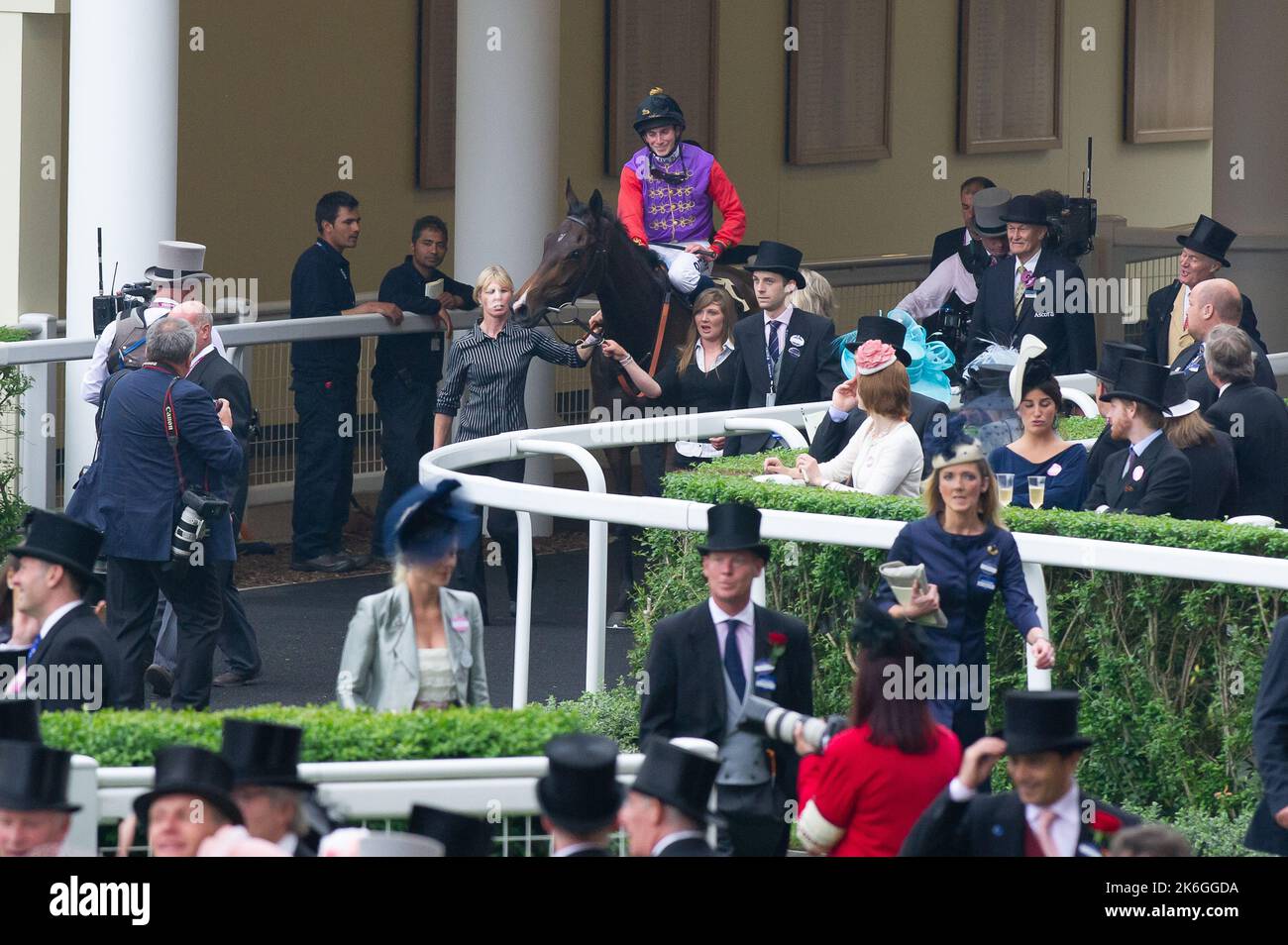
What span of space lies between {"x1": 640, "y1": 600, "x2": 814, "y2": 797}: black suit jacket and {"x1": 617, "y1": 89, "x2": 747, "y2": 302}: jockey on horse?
22.2 ft

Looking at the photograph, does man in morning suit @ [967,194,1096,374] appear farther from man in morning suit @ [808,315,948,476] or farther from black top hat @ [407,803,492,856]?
black top hat @ [407,803,492,856]

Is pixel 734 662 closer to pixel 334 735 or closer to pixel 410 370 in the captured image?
pixel 334 735

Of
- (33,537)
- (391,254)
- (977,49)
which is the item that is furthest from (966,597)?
(977,49)

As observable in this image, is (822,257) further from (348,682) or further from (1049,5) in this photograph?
(348,682)

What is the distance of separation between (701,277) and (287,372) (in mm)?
2394

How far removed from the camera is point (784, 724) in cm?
630

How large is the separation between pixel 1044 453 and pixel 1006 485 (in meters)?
0.36

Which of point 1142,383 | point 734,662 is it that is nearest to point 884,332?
point 1142,383

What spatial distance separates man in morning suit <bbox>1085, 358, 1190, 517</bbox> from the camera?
340 inches

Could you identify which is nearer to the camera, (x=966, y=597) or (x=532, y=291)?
(x=966, y=597)

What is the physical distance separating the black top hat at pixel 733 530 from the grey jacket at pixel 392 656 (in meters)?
0.74

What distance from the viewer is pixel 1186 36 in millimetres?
25312

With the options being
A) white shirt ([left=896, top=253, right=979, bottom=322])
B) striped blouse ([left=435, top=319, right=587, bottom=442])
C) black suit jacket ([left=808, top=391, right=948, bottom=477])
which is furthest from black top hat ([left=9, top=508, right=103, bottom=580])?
white shirt ([left=896, top=253, right=979, bottom=322])

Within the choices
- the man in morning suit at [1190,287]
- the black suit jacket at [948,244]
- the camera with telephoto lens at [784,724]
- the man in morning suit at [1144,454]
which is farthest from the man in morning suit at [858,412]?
the black suit jacket at [948,244]
